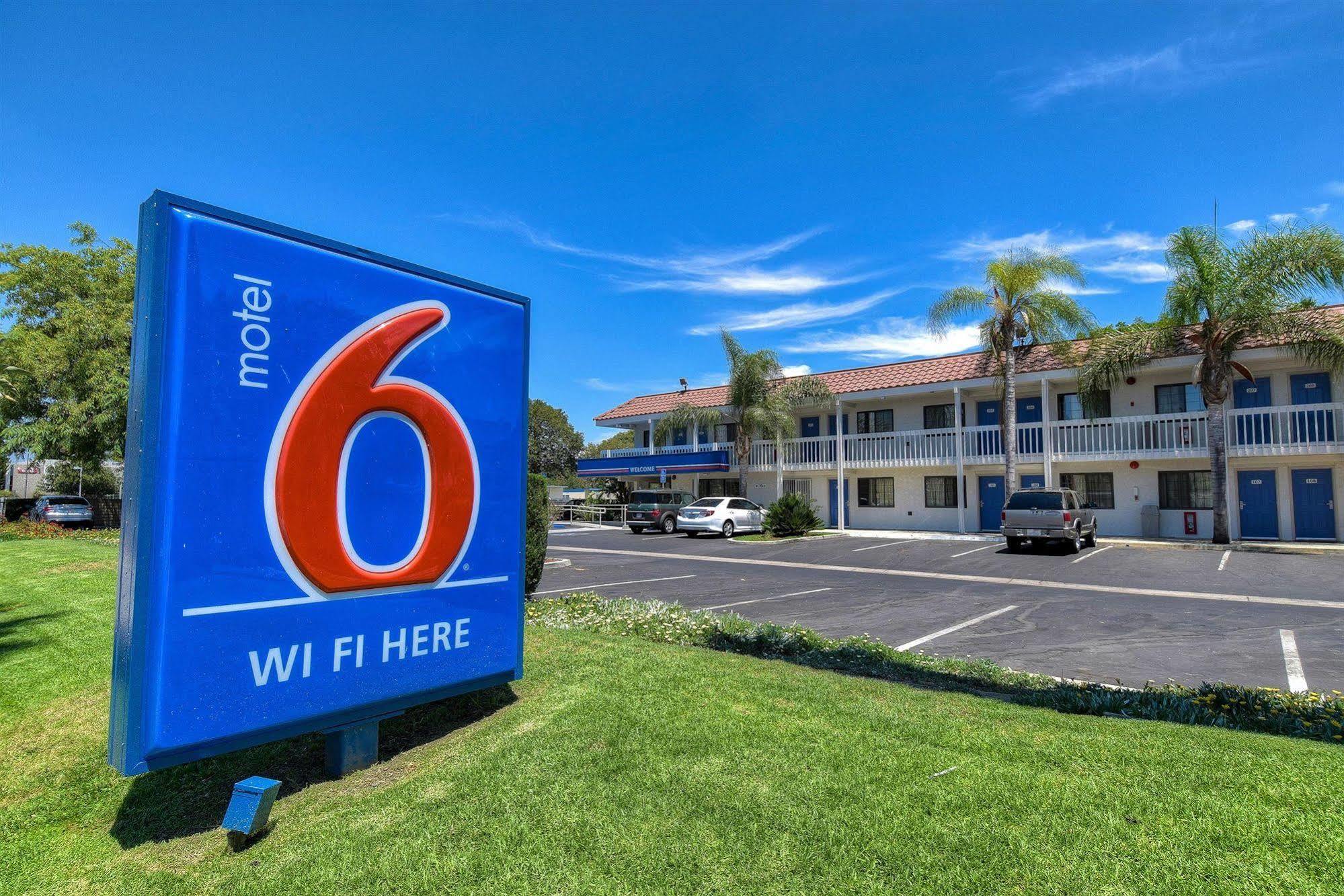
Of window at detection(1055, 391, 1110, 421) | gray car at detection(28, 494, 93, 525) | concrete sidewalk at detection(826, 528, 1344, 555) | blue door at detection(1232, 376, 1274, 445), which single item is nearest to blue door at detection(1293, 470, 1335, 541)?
concrete sidewalk at detection(826, 528, 1344, 555)

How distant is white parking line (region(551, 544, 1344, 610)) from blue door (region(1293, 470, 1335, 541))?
1310 cm

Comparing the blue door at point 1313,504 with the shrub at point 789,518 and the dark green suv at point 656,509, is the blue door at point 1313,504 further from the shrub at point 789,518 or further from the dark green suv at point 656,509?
the dark green suv at point 656,509

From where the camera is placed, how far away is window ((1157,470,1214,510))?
22094 mm

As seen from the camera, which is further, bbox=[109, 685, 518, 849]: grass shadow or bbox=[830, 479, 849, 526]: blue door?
bbox=[830, 479, 849, 526]: blue door

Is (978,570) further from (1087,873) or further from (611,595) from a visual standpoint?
(1087,873)

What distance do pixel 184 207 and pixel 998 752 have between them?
514 centimetres

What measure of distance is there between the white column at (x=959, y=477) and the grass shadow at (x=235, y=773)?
23.1 m

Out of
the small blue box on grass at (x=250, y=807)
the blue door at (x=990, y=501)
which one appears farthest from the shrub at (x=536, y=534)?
the blue door at (x=990, y=501)

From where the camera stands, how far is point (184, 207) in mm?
3252

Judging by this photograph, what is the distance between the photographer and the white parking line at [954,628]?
7.99 m

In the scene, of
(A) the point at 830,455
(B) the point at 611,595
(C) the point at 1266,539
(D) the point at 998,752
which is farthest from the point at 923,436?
(D) the point at 998,752

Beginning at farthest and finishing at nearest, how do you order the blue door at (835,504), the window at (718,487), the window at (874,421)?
1. the window at (718,487)
2. the blue door at (835,504)
3. the window at (874,421)

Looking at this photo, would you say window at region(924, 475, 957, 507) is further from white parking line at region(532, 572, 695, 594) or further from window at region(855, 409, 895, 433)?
white parking line at region(532, 572, 695, 594)

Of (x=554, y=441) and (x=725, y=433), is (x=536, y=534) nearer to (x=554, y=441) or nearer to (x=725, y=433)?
(x=725, y=433)
